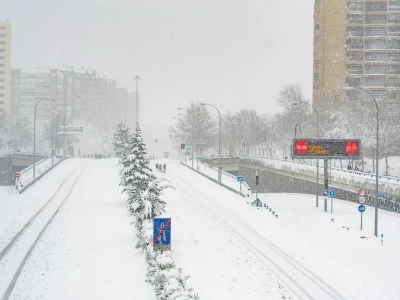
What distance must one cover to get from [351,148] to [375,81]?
57923 millimetres

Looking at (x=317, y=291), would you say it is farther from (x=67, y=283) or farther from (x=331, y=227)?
(x=331, y=227)

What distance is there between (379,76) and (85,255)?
285 feet

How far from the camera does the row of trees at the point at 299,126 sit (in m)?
70.1

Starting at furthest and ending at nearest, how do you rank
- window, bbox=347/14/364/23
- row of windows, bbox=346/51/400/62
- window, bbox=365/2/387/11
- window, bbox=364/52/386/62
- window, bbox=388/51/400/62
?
1. window, bbox=347/14/364/23
2. window, bbox=365/2/387/11
3. window, bbox=364/52/386/62
4. row of windows, bbox=346/51/400/62
5. window, bbox=388/51/400/62

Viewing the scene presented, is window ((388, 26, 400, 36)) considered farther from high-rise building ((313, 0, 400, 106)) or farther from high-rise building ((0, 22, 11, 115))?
high-rise building ((0, 22, 11, 115))

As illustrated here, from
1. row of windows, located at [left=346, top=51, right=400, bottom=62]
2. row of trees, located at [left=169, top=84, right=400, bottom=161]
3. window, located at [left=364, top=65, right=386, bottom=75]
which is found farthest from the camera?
window, located at [left=364, top=65, right=386, bottom=75]

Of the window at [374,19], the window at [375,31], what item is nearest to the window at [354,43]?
the window at [375,31]

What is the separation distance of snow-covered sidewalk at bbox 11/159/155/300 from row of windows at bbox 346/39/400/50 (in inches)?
3038

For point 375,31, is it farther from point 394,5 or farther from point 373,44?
point 394,5

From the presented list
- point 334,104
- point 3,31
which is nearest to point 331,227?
point 334,104

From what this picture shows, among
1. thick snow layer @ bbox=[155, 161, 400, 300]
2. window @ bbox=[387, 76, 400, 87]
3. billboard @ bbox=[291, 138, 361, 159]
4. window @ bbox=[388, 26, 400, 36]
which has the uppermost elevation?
window @ bbox=[388, 26, 400, 36]

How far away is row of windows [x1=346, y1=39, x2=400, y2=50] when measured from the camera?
315 feet

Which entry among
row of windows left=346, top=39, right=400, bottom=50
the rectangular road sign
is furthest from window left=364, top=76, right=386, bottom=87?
the rectangular road sign

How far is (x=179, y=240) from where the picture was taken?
2509cm
